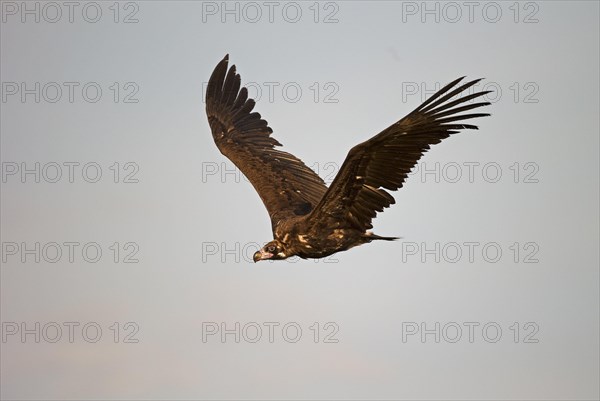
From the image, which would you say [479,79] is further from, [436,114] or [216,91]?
[216,91]

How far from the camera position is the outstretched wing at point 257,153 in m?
17.6

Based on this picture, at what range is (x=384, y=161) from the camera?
1397 centimetres

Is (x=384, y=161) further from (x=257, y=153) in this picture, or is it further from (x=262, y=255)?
(x=257, y=153)

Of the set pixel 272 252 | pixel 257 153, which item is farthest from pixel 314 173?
pixel 272 252

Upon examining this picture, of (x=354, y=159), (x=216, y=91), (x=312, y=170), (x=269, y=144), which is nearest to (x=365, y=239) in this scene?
(x=354, y=159)

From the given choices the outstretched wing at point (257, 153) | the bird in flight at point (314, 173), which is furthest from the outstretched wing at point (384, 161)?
the outstretched wing at point (257, 153)

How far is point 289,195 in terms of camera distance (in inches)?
696

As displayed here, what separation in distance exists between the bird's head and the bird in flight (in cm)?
2

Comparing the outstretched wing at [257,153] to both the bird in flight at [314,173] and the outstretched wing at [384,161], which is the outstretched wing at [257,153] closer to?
the bird in flight at [314,173]

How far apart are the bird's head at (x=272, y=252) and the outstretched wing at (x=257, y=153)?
1.69 feet

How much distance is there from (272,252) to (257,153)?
11.5ft

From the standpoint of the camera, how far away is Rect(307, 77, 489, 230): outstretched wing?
1320cm

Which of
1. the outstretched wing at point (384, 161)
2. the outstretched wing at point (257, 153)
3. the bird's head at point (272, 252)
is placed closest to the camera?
the outstretched wing at point (384, 161)

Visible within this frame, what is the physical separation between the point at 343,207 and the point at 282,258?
180 cm
